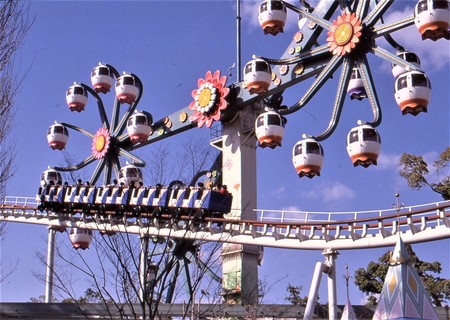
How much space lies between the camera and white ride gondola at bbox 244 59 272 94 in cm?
2373

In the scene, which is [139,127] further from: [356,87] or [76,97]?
[356,87]

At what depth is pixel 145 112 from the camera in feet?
98.3

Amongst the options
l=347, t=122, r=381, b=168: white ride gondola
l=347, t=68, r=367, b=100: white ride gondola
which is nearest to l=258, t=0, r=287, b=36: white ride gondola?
l=347, t=68, r=367, b=100: white ride gondola

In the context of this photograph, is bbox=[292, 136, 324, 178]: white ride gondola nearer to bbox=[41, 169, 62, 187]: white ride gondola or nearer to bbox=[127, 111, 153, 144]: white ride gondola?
bbox=[127, 111, 153, 144]: white ride gondola

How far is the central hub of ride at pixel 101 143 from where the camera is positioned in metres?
33.0

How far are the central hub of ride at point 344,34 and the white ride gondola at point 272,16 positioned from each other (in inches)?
73.5

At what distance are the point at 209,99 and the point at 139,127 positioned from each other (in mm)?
3647

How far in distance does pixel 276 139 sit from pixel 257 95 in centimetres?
319

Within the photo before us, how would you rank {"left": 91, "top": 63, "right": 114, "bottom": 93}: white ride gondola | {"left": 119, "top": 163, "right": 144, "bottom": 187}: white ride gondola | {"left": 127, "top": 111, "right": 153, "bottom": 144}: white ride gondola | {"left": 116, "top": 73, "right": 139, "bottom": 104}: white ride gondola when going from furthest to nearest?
{"left": 91, "top": 63, "right": 114, "bottom": 93}: white ride gondola → {"left": 116, "top": 73, "right": 139, "bottom": 104}: white ride gondola → {"left": 119, "top": 163, "right": 144, "bottom": 187}: white ride gondola → {"left": 127, "top": 111, "right": 153, "bottom": 144}: white ride gondola

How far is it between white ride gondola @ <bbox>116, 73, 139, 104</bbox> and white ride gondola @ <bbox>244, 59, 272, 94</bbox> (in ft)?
27.9

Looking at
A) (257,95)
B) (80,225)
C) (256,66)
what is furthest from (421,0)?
A: (80,225)

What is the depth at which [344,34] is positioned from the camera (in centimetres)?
2269

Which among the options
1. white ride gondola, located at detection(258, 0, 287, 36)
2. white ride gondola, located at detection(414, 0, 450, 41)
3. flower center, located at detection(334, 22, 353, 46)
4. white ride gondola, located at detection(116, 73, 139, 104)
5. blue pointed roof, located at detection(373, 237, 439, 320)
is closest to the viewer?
blue pointed roof, located at detection(373, 237, 439, 320)

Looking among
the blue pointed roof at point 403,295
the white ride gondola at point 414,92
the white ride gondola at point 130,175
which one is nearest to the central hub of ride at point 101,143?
the white ride gondola at point 130,175
